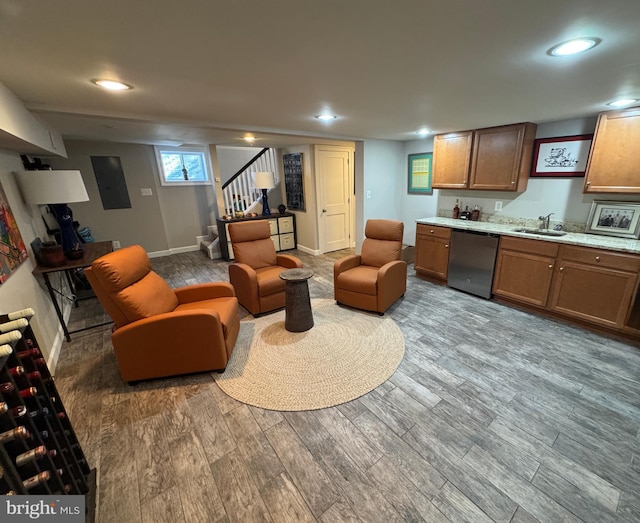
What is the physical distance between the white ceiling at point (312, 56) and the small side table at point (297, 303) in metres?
1.56

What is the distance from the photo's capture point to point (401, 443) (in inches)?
65.6

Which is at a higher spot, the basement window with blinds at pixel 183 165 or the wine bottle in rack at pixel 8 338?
the basement window with blinds at pixel 183 165

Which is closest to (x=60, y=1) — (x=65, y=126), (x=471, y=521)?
(x=471, y=521)

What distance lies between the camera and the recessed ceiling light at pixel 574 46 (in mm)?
1258

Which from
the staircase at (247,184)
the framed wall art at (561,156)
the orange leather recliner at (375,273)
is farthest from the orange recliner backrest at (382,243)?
the staircase at (247,184)

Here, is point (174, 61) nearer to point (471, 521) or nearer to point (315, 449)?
point (315, 449)

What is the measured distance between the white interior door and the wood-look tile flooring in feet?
11.5

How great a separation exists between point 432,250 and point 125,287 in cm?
364

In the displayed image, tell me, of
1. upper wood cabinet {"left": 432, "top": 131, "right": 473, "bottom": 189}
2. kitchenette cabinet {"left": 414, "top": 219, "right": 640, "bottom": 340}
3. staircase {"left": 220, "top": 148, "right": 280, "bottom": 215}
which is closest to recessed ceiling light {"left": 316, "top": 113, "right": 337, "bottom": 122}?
upper wood cabinet {"left": 432, "top": 131, "right": 473, "bottom": 189}

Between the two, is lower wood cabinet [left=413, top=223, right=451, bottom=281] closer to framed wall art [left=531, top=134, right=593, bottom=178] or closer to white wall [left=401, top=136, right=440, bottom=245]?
white wall [left=401, top=136, right=440, bottom=245]

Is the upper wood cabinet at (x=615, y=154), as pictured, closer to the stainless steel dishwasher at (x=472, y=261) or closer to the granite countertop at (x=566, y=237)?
the granite countertop at (x=566, y=237)

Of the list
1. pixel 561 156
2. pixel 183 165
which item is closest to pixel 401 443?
pixel 561 156

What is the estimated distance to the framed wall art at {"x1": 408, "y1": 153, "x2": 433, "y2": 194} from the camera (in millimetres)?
4562

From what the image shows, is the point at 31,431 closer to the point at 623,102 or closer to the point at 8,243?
the point at 8,243
